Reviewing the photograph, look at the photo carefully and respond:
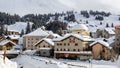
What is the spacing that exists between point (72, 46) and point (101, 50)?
842 cm

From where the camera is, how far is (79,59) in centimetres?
7800

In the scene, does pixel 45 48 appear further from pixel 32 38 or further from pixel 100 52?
pixel 32 38

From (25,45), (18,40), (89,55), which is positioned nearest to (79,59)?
(89,55)

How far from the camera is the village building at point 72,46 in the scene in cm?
8046

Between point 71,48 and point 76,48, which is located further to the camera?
point 71,48

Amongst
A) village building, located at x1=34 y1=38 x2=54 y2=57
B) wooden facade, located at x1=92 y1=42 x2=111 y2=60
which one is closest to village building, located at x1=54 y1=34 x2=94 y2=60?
wooden facade, located at x1=92 y1=42 x2=111 y2=60

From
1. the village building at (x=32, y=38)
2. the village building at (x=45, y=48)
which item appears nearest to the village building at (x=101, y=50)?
the village building at (x=45, y=48)

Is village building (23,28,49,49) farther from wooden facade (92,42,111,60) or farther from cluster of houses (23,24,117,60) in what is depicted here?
wooden facade (92,42,111,60)

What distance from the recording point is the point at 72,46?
269 ft

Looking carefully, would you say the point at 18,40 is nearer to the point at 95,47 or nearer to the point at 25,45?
the point at 25,45

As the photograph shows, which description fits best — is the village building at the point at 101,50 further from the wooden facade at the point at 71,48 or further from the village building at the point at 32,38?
the village building at the point at 32,38

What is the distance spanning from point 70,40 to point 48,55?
7.79 m

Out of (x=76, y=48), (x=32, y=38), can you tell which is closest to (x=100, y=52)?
(x=76, y=48)

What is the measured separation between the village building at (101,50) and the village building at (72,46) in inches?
78.3
